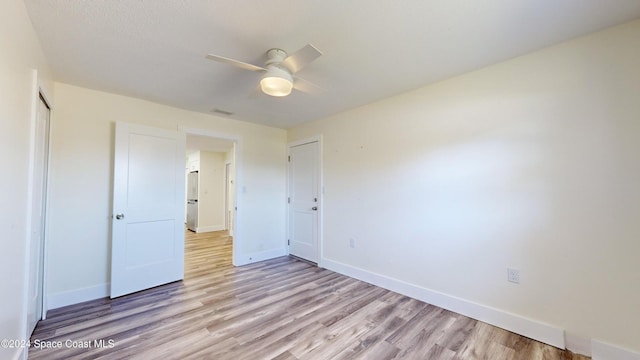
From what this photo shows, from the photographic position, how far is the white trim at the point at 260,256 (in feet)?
13.1

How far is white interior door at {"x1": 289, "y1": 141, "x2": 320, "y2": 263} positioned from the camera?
4.07 meters

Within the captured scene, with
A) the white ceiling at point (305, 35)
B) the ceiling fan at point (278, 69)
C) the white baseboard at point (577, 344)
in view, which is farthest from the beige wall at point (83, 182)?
the white baseboard at point (577, 344)

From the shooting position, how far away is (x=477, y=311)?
2.33 metres

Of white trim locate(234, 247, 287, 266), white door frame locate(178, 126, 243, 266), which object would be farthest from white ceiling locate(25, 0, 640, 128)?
white trim locate(234, 247, 287, 266)

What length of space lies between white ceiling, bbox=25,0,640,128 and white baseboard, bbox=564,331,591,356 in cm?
229

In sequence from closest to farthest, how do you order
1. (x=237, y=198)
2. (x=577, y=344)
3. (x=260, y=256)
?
(x=577, y=344) < (x=237, y=198) < (x=260, y=256)

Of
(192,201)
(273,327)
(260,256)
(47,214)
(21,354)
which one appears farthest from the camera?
(192,201)

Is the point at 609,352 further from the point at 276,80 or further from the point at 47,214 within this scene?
the point at 47,214

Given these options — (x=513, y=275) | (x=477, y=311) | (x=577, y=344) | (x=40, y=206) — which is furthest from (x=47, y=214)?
(x=577, y=344)

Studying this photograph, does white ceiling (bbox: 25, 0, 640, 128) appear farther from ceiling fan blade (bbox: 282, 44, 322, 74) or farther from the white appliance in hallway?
the white appliance in hallway

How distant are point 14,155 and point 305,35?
199 centimetres

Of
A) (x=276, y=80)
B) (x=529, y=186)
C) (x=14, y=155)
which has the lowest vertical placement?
(x=529, y=186)

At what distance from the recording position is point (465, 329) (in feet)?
7.15

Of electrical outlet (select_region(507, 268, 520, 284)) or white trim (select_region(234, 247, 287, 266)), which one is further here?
white trim (select_region(234, 247, 287, 266))
